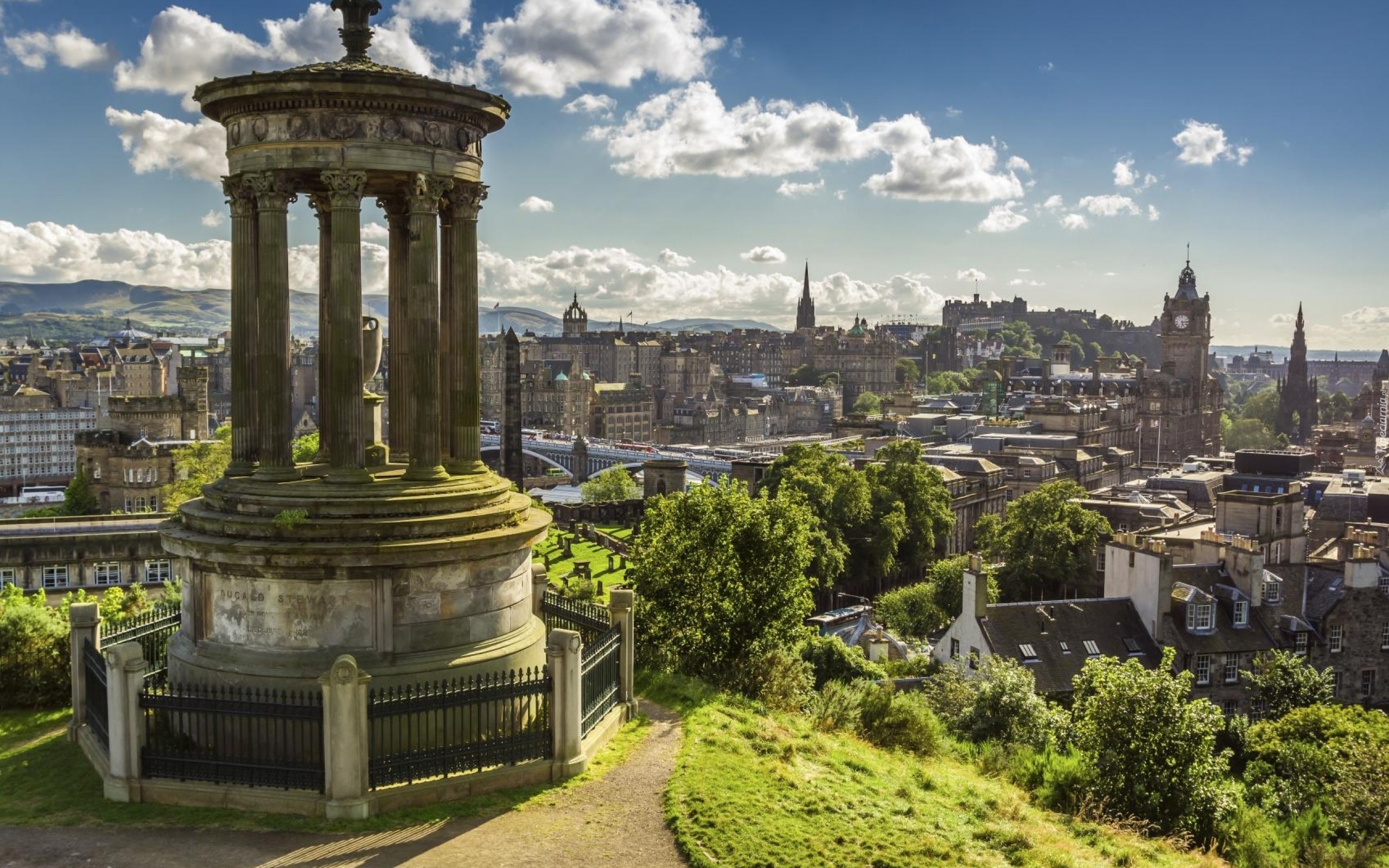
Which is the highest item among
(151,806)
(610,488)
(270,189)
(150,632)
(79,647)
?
(270,189)

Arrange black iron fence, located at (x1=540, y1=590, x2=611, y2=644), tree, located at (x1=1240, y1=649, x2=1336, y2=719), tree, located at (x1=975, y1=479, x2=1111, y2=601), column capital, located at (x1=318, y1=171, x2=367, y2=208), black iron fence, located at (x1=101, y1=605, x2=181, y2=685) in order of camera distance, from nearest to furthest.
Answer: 1. column capital, located at (x1=318, y1=171, x2=367, y2=208)
2. black iron fence, located at (x1=101, y1=605, x2=181, y2=685)
3. black iron fence, located at (x1=540, y1=590, x2=611, y2=644)
4. tree, located at (x1=1240, y1=649, x2=1336, y2=719)
5. tree, located at (x1=975, y1=479, x2=1111, y2=601)

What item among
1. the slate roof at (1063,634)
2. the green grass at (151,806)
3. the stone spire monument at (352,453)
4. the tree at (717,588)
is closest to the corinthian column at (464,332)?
the stone spire monument at (352,453)

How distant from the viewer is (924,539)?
71.7m

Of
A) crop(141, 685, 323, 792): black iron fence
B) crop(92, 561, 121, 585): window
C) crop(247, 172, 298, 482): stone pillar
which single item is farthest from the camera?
crop(92, 561, 121, 585): window

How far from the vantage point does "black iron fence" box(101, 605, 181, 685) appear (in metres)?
18.9

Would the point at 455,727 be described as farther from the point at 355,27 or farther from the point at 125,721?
the point at 355,27

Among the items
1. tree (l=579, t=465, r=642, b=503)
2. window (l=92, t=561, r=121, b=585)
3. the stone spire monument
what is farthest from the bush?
tree (l=579, t=465, r=642, b=503)

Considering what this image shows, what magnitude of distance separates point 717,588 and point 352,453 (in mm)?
9560

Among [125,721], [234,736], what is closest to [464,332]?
[234,736]

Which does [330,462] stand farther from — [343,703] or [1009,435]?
[1009,435]

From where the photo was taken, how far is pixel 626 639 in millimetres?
18547

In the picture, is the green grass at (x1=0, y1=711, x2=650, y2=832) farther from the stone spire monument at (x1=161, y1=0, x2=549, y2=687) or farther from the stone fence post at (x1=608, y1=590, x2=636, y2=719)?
the stone spire monument at (x1=161, y1=0, x2=549, y2=687)

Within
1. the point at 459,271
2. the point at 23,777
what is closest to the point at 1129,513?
the point at 459,271

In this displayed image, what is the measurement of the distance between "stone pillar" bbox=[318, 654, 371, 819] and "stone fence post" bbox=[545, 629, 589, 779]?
8.07ft
